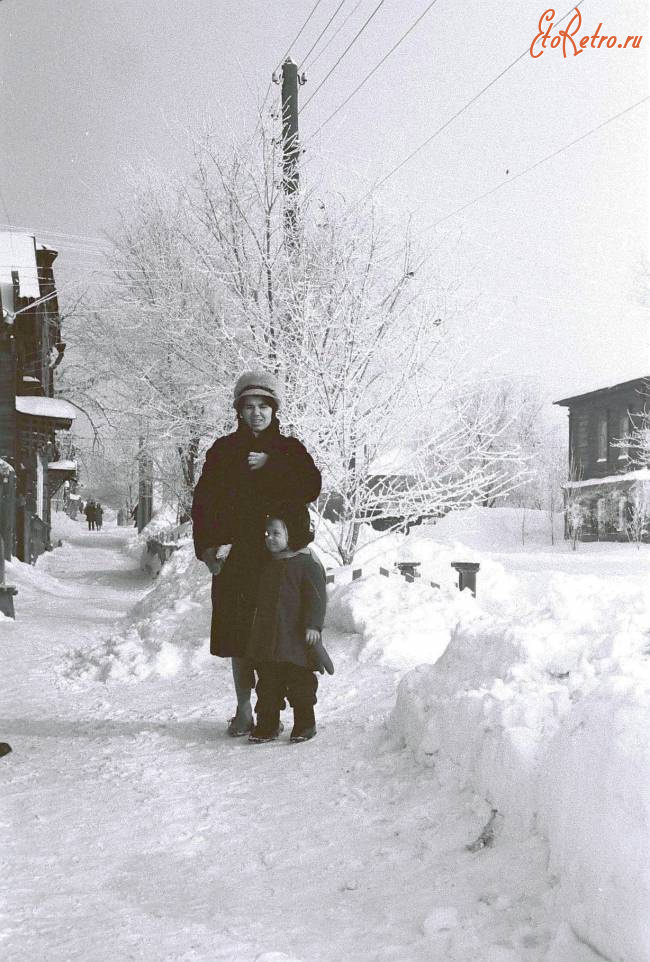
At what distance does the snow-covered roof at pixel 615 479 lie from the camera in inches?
1282

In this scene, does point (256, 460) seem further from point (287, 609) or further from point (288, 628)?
point (288, 628)

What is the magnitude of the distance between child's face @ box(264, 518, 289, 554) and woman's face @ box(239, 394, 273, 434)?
0.55 metres

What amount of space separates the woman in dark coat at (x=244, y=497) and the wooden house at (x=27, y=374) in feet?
44.1

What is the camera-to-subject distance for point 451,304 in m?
11.2

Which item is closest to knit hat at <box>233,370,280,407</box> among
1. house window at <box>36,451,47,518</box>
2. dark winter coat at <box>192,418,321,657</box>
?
dark winter coat at <box>192,418,321,657</box>

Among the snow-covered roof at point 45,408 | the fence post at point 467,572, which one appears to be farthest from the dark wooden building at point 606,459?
the fence post at point 467,572

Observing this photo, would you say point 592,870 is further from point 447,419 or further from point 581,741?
point 447,419

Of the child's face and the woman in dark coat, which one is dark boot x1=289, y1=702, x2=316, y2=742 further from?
the child's face

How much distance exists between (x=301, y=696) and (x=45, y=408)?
16.4 m

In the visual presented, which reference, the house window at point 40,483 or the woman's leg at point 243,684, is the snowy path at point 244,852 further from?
the house window at point 40,483

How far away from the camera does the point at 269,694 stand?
4898mm

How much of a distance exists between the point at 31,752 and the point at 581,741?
3429mm

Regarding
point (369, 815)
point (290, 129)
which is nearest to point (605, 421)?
point (290, 129)

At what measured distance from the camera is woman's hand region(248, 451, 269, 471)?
493 centimetres
